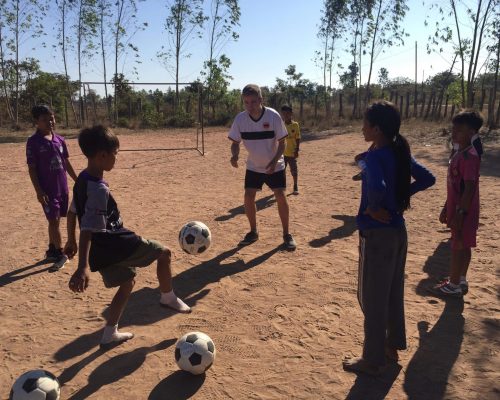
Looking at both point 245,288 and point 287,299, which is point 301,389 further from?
point 245,288

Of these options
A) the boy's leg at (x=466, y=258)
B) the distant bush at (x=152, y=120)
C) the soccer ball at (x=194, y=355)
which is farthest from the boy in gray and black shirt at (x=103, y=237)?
the distant bush at (x=152, y=120)

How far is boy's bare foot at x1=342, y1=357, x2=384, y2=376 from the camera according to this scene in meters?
2.81

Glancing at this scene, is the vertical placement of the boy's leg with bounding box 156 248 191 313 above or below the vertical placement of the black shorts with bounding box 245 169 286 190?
below

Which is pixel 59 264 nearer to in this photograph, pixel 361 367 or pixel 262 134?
pixel 262 134

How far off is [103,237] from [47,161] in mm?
2147

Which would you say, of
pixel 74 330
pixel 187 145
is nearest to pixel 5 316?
pixel 74 330

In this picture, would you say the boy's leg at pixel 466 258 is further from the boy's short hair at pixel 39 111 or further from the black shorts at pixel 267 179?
the boy's short hair at pixel 39 111

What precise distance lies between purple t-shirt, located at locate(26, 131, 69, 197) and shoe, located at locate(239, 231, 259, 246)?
2198mm

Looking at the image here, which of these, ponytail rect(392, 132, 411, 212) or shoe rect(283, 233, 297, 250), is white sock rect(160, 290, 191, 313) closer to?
shoe rect(283, 233, 297, 250)

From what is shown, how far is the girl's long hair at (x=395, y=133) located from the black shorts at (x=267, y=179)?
2.76m

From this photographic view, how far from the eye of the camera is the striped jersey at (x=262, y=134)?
16.8ft

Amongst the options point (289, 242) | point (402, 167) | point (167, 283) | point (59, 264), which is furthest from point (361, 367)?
point (59, 264)

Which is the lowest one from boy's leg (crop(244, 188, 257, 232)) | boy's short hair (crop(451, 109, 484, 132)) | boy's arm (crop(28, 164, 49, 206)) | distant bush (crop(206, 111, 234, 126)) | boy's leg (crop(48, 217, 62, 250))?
boy's leg (crop(48, 217, 62, 250))

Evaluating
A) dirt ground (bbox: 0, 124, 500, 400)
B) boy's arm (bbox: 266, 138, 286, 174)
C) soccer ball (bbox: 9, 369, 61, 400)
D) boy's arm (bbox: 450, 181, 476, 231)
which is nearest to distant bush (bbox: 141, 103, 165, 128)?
dirt ground (bbox: 0, 124, 500, 400)
